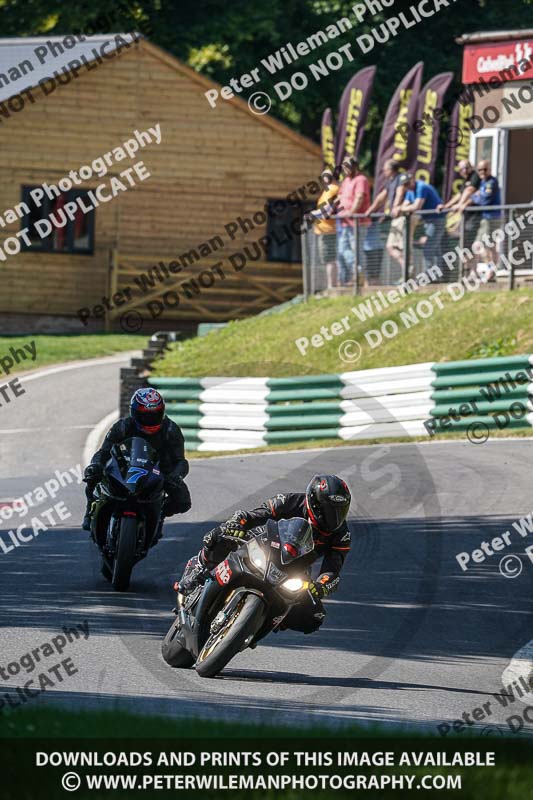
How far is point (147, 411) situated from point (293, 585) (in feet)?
11.3

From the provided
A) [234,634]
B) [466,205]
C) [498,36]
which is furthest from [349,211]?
[234,634]

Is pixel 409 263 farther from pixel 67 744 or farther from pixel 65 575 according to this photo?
pixel 67 744

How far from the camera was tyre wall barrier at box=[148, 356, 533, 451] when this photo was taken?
18.5m

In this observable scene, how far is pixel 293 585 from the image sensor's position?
8016mm

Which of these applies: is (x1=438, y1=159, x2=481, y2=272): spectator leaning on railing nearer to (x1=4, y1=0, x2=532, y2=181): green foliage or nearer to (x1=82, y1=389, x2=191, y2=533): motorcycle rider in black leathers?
(x1=82, y1=389, x2=191, y2=533): motorcycle rider in black leathers

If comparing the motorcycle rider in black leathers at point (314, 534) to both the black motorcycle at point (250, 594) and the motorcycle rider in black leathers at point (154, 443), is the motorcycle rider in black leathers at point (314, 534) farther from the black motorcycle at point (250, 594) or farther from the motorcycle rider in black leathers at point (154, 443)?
the motorcycle rider in black leathers at point (154, 443)

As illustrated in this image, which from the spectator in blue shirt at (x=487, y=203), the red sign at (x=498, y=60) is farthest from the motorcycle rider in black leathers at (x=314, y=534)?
the red sign at (x=498, y=60)

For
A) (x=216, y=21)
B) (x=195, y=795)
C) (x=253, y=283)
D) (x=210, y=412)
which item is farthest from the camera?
(x=216, y=21)

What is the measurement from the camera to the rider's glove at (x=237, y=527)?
333 inches

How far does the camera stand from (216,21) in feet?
145

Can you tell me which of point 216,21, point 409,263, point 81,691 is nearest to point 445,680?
point 81,691

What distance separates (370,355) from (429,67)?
1030 inches

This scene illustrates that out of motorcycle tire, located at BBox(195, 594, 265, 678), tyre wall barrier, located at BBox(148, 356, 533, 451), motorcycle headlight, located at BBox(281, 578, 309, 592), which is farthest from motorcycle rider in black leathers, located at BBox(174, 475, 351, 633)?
tyre wall barrier, located at BBox(148, 356, 533, 451)

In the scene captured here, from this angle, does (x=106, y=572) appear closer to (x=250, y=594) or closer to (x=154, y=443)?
Answer: (x=154, y=443)
